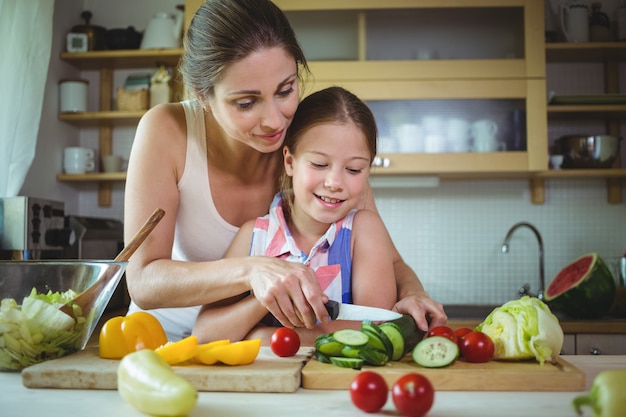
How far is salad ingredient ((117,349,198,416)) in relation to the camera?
28.7 inches

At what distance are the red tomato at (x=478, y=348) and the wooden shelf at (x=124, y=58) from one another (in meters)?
2.54

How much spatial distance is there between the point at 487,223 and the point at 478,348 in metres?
2.43

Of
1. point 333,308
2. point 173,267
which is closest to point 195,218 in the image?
point 173,267

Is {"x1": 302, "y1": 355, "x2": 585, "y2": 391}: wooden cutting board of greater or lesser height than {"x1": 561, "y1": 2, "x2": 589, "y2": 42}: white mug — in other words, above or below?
below

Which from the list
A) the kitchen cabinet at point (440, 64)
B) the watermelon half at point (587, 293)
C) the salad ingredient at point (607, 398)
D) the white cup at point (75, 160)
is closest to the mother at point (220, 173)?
the salad ingredient at point (607, 398)

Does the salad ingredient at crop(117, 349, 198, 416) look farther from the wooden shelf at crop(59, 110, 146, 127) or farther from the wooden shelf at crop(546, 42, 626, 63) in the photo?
the wooden shelf at crop(546, 42, 626, 63)

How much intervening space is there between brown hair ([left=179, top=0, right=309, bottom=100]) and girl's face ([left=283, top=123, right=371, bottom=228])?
0.57ft

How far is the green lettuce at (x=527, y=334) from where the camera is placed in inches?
39.8

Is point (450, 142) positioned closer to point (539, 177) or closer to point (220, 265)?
point (539, 177)

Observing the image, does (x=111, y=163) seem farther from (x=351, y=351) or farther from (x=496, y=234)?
(x=351, y=351)

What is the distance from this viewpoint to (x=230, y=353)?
38.0 inches

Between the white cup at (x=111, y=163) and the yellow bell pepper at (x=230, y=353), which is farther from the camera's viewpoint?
the white cup at (x=111, y=163)

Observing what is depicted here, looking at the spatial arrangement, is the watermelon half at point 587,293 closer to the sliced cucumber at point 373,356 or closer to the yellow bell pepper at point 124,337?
the sliced cucumber at point 373,356

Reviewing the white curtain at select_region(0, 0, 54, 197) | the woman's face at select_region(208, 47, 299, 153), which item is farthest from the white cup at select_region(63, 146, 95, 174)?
the woman's face at select_region(208, 47, 299, 153)
